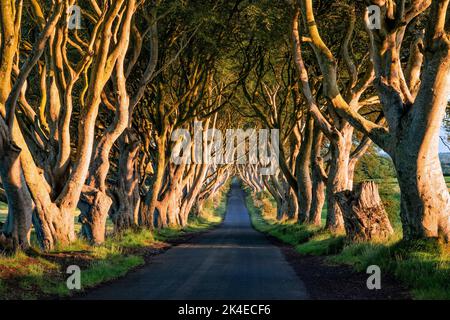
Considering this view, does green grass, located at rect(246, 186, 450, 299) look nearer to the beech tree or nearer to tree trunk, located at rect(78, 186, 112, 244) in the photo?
the beech tree

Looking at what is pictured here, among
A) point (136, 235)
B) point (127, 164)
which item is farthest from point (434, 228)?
point (127, 164)

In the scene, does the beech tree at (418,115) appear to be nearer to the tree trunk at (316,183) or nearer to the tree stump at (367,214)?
the tree stump at (367,214)

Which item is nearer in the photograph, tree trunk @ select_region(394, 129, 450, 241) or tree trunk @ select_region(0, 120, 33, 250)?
tree trunk @ select_region(394, 129, 450, 241)

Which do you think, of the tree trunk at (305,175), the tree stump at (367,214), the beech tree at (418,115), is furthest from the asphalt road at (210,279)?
the tree trunk at (305,175)

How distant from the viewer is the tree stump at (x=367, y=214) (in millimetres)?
16906

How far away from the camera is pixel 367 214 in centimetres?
1705

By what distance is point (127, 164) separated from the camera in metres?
Result: 26.5

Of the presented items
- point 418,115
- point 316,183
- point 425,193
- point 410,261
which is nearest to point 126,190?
point 316,183

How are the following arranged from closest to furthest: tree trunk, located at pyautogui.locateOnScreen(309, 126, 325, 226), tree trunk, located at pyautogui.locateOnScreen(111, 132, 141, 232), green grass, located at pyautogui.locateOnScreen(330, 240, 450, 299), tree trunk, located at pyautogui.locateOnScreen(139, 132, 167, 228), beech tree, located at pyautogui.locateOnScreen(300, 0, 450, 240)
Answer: green grass, located at pyautogui.locateOnScreen(330, 240, 450, 299)
beech tree, located at pyautogui.locateOnScreen(300, 0, 450, 240)
tree trunk, located at pyautogui.locateOnScreen(111, 132, 141, 232)
tree trunk, located at pyautogui.locateOnScreen(309, 126, 325, 226)
tree trunk, located at pyautogui.locateOnScreen(139, 132, 167, 228)

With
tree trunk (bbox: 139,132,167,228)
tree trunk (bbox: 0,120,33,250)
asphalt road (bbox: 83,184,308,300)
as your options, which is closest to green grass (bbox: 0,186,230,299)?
asphalt road (bbox: 83,184,308,300)

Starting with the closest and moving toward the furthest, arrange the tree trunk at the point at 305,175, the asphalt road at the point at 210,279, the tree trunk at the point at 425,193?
1. the asphalt road at the point at 210,279
2. the tree trunk at the point at 425,193
3. the tree trunk at the point at 305,175

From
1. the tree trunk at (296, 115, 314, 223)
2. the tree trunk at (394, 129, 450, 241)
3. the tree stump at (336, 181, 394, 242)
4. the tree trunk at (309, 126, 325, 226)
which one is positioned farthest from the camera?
the tree trunk at (296, 115, 314, 223)

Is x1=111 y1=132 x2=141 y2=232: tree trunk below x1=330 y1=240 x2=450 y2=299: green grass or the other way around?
the other way around

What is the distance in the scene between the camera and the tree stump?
16.9m
